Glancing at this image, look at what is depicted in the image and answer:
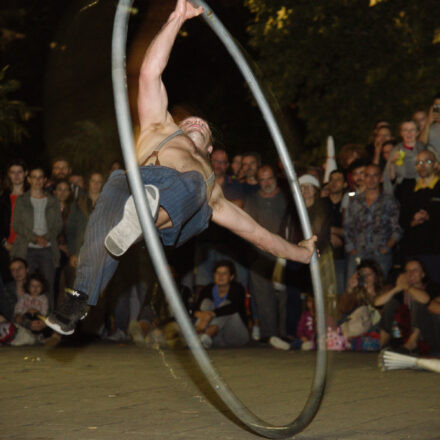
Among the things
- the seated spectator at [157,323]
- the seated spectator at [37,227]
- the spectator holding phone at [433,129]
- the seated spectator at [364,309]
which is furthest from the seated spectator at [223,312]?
the spectator holding phone at [433,129]

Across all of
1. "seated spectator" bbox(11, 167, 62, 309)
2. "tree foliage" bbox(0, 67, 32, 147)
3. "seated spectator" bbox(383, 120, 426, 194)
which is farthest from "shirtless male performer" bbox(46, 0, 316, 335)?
"tree foliage" bbox(0, 67, 32, 147)

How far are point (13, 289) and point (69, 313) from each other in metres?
6.72

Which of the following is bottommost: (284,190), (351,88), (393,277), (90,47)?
(393,277)

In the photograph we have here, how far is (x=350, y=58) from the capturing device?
78.6 ft

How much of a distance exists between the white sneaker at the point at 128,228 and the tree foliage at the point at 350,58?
1757cm

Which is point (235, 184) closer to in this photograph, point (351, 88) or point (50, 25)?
point (351, 88)

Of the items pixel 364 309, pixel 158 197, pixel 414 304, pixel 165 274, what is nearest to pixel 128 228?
pixel 158 197

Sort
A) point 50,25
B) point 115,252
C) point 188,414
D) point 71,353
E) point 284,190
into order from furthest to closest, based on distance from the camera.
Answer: point 50,25
point 284,190
point 71,353
point 188,414
point 115,252

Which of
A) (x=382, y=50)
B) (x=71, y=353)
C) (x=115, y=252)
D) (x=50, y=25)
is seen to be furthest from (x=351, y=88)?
(x=115, y=252)

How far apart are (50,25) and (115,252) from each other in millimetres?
24848

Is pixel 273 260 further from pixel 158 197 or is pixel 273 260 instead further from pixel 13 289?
pixel 158 197

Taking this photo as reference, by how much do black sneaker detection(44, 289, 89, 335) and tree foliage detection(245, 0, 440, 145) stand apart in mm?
17965

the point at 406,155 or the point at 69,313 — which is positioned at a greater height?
the point at 406,155

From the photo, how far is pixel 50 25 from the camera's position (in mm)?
28875
